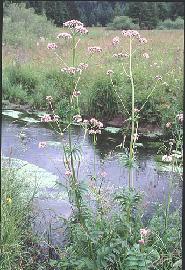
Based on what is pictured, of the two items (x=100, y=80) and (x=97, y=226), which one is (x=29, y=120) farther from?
(x=97, y=226)

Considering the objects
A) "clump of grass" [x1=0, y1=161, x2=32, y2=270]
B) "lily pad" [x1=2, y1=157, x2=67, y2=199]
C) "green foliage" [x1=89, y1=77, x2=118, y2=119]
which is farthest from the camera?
"green foliage" [x1=89, y1=77, x2=118, y2=119]

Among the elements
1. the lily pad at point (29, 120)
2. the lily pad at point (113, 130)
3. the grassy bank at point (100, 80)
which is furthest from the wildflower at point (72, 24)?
the lily pad at point (29, 120)

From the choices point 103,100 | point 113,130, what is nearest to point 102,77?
point 103,100

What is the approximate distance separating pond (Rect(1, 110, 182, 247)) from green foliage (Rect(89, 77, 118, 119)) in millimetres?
573

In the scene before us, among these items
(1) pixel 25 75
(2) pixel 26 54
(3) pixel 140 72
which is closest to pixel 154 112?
(3) pixel 140 72

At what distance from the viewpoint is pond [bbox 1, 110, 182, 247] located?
426cm

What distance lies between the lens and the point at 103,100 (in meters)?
7.88

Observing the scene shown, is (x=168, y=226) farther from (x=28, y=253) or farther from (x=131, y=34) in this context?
(x=131, y=34)

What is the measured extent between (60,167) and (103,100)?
7.90 ft

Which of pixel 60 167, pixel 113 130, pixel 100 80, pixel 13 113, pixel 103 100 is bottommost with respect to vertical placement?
pixel 60 167

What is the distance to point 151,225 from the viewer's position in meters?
3.28

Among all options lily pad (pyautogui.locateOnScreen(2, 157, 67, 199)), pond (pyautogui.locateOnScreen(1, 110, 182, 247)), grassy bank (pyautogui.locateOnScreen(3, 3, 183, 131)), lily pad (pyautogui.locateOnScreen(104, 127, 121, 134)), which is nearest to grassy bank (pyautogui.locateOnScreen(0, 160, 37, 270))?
pond (pyautogui.locateOnScreen(1, 110, 182, 247))

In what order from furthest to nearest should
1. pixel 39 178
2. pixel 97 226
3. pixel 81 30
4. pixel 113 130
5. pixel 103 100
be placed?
1. pixel 103 100
2. pixel 113 130
3. pixel 39 178
4. pixel 97 226
5. pixel 81 30

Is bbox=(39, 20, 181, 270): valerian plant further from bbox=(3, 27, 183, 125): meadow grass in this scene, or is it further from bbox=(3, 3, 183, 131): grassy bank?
bbox=(3, 27, 183, 125): meadow grass
